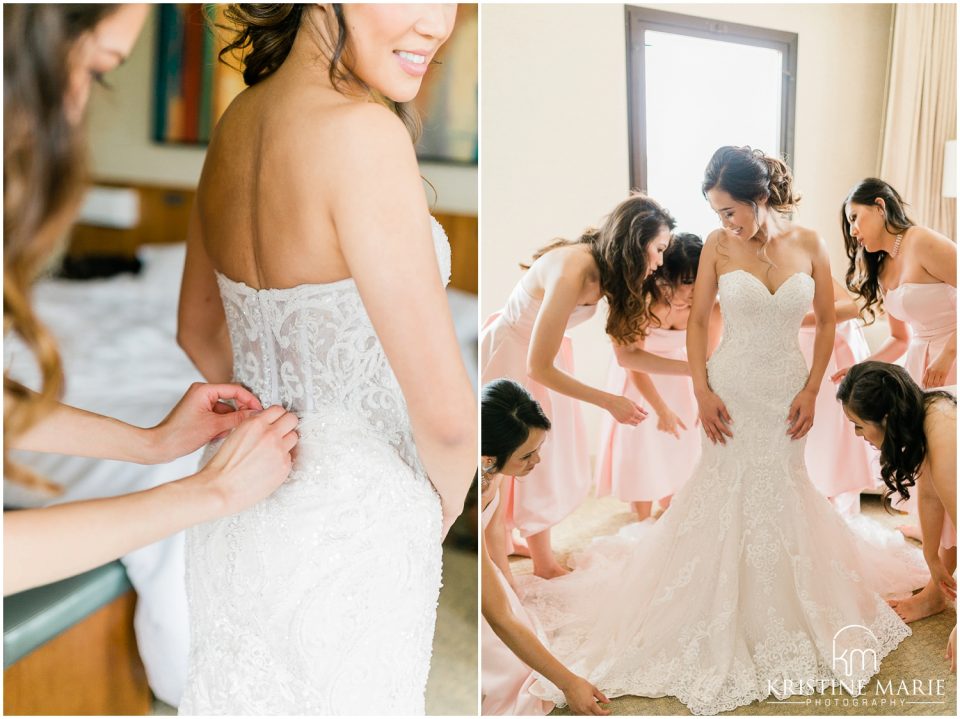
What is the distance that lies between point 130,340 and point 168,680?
71 centimetres

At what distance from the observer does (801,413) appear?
4.33 feet

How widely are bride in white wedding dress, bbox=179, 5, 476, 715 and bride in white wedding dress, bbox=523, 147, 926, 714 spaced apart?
0.40 m

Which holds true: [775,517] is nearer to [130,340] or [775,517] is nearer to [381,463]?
[381,463]

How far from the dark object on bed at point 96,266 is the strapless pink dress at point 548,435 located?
0.74 m

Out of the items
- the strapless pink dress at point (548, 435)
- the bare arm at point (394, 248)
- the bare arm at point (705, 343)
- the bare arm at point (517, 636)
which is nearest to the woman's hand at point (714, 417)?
the bare arm at point (705, 343)

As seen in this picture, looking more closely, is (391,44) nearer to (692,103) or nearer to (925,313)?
(692,103)

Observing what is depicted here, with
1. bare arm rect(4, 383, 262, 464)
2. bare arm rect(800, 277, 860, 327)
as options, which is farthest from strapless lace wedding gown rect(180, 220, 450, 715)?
bare arm rect(800, 277, 860, 327)

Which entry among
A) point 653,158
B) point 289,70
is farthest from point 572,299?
point 289,70

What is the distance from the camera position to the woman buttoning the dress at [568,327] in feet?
4.17

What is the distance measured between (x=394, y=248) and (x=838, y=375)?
835mm

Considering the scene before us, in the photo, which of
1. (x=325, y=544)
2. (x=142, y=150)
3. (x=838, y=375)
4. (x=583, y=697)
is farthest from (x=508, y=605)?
(x=142, y=150)

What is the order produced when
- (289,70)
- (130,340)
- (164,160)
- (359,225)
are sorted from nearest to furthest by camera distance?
(359,225), (289,70), (164,160), (130,340)

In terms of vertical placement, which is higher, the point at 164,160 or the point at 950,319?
the point at 164,160

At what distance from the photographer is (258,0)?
45.1 inches
